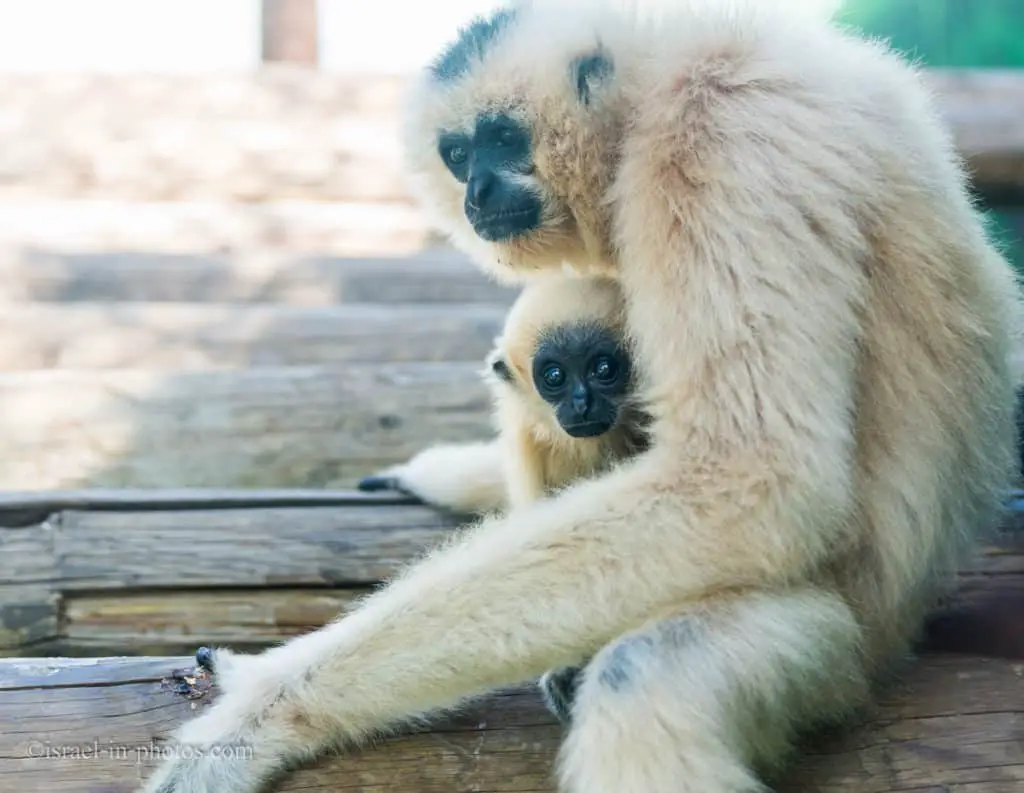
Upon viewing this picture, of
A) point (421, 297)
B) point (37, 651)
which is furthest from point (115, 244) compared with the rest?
point (37, 651)

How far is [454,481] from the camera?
14.7 ft

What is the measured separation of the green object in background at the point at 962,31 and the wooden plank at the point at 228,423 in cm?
456

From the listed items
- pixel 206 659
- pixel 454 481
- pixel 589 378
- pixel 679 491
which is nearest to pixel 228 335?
pixel 454 481

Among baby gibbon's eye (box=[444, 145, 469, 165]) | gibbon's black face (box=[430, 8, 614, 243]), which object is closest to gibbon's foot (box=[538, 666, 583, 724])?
gibbon's black face (box=[430, 8, 614, 243])

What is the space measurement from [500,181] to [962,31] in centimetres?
638

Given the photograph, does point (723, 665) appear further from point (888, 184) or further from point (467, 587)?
point (888, 184)

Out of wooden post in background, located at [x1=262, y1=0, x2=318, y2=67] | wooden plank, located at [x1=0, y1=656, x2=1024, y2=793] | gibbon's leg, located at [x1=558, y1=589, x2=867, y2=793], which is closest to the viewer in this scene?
gibbon's leg, located at [x1=558, y1=589, x2=867, y2=793]

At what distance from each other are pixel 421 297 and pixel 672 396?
5.42 meters

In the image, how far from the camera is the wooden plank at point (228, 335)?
6.50 meters

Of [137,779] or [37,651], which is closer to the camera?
[137,779]

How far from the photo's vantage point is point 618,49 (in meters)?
3.40

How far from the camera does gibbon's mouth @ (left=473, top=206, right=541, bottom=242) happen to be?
351cm

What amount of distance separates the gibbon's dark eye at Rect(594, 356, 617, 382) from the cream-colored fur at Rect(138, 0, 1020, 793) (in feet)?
2.84

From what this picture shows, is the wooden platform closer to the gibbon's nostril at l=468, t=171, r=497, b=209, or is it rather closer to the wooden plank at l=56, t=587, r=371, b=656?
the wooden plank at l=56, t=587, r=371, b=656
